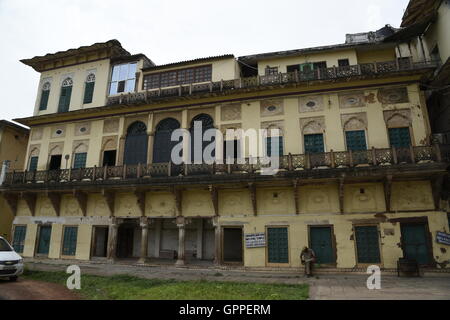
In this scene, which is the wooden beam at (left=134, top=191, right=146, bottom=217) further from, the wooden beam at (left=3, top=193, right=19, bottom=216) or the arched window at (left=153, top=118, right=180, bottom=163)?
the wooden beam at (left=3, top=193, right=19, bottom=216)

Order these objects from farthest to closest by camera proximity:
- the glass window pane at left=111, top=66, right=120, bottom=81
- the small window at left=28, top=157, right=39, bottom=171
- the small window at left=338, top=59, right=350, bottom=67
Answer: the small window at left=28, top=157, right=39, bottom=171, the glass window pane at left=111, top=66, right=120, bottom=81, the small window at left=338, top=59, right=350, bottom=67

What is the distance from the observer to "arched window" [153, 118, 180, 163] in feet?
57.2

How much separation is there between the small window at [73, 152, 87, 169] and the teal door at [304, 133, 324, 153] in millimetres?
13810

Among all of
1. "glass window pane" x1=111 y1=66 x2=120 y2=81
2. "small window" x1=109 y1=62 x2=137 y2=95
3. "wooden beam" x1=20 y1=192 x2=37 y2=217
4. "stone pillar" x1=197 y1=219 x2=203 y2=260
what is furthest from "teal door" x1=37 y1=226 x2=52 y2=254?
"glass window pane" x1=111 y1=66 x2=120 y2=81

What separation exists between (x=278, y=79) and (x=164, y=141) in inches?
296

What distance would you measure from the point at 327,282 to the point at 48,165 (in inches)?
732

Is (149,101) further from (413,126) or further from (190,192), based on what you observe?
(413,126)

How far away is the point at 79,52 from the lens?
21156 mm

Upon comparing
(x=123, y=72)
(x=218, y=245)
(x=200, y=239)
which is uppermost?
(x=123, y=72)

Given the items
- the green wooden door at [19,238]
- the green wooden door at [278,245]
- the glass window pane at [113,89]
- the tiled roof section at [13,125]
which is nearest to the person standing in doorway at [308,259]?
the green wooden door at [278,245]

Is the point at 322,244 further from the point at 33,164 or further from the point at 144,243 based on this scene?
the point at 33,164

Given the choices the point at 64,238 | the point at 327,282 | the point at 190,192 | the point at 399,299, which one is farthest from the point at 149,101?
the point at 399,299

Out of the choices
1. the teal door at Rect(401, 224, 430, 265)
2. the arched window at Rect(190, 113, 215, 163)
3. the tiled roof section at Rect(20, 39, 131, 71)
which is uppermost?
the tiled roof section at Rect(20, 39, 131, 71)

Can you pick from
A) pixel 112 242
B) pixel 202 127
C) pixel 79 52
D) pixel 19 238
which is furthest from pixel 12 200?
pixel 202 127
